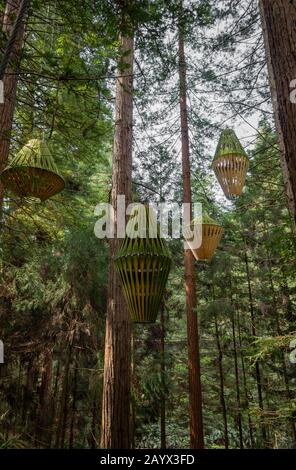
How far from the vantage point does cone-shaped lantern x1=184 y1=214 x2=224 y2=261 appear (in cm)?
498

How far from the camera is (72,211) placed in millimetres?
6152

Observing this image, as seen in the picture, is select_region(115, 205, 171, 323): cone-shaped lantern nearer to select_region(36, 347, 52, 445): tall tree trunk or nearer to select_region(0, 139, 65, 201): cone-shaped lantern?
select_region(0, 139, 65, 201): cone-shaped lantern

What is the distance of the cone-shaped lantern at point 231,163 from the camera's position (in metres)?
4.38

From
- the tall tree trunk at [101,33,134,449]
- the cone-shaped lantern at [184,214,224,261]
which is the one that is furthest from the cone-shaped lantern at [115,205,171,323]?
the cone-shaped lantern at [184,214,224,261]

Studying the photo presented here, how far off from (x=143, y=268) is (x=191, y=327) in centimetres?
527

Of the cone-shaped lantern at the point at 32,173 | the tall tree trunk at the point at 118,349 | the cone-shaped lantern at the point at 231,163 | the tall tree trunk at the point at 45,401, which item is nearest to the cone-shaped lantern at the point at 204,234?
the cone-shaped lantern at the point at 231,163

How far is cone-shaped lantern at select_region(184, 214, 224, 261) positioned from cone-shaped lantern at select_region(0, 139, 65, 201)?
2.49 meters

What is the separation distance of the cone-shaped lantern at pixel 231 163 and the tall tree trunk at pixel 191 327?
2.09m

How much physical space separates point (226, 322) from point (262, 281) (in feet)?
5.91

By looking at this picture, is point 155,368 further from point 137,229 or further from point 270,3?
point 270,3

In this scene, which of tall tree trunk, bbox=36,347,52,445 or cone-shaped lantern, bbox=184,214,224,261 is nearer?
cone-shaped lantern, bbox=184,214,224,261
